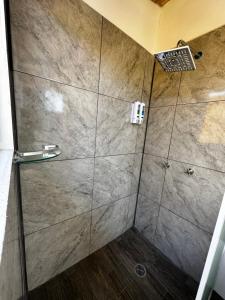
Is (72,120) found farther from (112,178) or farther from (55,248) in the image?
(55,248)

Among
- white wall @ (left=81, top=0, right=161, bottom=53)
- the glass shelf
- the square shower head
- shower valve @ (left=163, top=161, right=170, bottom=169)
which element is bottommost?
shower valve @ (left=163, top=161, right=170, bottom=169)

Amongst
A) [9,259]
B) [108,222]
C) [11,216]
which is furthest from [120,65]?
[108,222]

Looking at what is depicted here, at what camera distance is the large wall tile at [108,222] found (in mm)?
1332

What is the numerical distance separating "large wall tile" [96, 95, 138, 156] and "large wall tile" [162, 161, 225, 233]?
1.59ft

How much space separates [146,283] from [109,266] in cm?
34

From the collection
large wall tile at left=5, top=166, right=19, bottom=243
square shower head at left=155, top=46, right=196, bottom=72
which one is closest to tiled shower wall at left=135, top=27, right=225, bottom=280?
square shower head at left=155, top=46, right=196, bottom=72

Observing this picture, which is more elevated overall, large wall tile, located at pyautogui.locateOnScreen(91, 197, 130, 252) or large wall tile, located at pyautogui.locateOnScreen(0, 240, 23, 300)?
large wall tile, located at pyautogui.locateOnScreen(0, 240, 23, 300)

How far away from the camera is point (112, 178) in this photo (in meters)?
1.34

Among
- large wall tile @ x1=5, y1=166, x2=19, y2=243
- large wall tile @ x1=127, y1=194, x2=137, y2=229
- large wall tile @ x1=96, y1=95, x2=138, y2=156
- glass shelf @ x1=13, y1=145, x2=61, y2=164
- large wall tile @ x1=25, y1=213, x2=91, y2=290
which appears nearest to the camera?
large wall tile @ x1=5, y1=166, x2=19, y2=243

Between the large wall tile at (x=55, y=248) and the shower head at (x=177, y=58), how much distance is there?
130cm

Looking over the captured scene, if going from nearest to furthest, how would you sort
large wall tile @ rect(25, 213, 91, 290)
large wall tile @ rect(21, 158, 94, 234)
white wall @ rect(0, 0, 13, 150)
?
white wall @ rect(0, 0, 13, 150)
large wall tile @ rect(21, 158, 94, 234)
large wall tile @ rect(25, 213, 91, 290)

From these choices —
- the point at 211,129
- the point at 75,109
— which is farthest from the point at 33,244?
the point at 211,129

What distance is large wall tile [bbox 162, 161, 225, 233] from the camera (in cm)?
106

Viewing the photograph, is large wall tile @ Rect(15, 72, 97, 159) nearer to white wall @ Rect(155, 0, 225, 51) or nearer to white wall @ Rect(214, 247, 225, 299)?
white wall @ Rect(155, 0, 225, 51)
